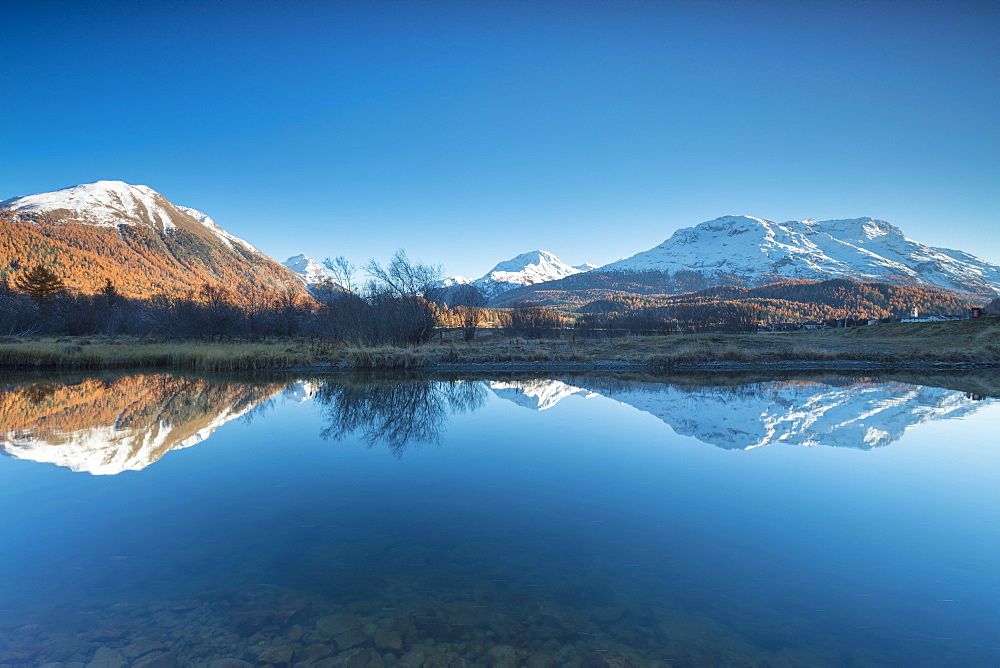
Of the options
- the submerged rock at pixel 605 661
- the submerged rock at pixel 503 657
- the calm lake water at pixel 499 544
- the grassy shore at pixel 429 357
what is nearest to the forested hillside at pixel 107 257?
the grassy shore at pixel 429 357

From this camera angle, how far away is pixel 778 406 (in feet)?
47.2

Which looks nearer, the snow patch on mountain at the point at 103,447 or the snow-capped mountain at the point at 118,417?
the snow patch on mountain at the point at 103,447

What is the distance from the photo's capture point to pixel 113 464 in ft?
27.0

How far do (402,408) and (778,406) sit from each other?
1155cm

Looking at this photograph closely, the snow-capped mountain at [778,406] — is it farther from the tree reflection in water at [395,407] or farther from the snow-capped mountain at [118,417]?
the snow-capped mountain at [118,417]

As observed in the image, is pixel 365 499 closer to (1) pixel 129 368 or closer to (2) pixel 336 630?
(2) pixel 336 630

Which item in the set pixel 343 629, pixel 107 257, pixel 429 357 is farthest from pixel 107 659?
pixel 107 257

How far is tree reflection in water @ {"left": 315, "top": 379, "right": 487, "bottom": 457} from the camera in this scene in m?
10.9

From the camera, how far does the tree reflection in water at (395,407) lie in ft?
35.6

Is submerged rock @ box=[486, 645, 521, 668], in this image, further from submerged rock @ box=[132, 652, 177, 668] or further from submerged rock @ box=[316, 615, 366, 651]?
submerged rock @ box=[132, 652, 177, 668]

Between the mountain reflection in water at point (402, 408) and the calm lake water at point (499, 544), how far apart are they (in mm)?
155

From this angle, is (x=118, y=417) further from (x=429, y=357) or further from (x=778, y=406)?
(x=778, y=406)

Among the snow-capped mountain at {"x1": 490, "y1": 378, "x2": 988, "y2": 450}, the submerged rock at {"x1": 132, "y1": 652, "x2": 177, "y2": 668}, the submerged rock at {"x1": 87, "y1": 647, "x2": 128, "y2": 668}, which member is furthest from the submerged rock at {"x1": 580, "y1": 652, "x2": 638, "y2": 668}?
the snow-capped mountain at {"x1": 490, "y1": 378, "x2": 988, "y2": 450}

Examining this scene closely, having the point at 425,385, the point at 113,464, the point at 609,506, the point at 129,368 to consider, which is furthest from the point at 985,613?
the point at 129,368
